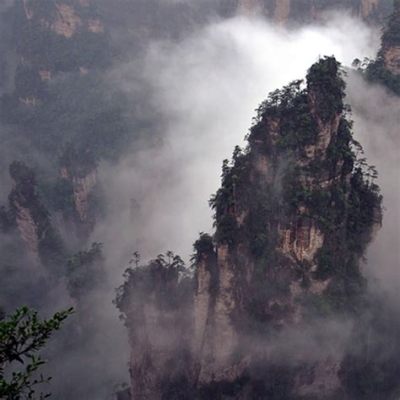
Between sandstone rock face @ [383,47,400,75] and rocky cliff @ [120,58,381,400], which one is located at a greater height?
sandstone rock face @ [383,47,400,75]

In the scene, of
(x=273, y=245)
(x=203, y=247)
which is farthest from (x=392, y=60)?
(x=203, y=247)

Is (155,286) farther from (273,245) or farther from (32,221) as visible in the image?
(32,221)

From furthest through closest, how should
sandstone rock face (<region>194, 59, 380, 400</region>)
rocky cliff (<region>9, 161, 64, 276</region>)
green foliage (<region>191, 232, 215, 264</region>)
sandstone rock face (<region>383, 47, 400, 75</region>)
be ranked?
rocky cliff (<region>9, 161, 64, 276</region>)
sandstone rock face (<region>383, 47, 400, 75</region>)
green foliage (<region>191, 232, 215, 264</region>)
sandstone rock face (<region>194, 59, 380, 400</region>)

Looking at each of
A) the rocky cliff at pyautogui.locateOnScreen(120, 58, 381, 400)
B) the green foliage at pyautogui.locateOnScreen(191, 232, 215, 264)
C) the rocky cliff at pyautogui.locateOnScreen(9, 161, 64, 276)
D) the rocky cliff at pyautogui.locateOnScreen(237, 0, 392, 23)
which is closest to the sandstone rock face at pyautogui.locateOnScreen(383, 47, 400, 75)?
the rocky cliff at pyautogui.locateOnScreen(120, 58, 381, 400)

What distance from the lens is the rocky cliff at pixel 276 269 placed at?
42438mm

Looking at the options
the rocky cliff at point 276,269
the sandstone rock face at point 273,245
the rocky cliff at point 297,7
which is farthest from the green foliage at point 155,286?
the rocky cliff at point 297,7

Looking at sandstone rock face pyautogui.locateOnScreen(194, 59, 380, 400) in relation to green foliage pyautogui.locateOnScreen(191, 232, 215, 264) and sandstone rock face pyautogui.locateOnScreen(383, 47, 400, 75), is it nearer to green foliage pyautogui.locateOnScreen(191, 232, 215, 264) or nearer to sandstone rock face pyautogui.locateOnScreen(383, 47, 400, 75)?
green foliage pyautogui.locateOnScreen(191, 232, 215, 264)

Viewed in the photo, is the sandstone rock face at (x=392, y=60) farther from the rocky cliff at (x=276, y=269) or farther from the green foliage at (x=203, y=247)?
the green foliage at (x=203, y=247)

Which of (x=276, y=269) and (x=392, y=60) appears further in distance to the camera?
(x=392, y=60)

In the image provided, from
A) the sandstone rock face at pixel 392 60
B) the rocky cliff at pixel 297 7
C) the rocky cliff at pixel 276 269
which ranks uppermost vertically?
the rocky cliff at pixel 297 7

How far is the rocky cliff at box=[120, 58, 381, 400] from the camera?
139 ft

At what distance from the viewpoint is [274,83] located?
340ft

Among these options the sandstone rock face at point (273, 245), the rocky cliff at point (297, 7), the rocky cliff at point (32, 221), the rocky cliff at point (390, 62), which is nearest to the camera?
the sandstone rock face at point (273, 245)

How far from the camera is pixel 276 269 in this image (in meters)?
43.8
